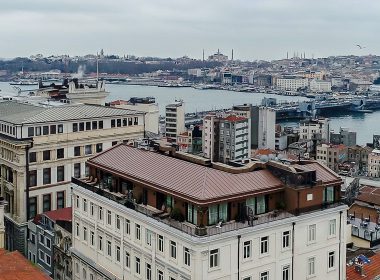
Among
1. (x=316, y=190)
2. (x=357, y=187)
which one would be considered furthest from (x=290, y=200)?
(x=357, y=187)

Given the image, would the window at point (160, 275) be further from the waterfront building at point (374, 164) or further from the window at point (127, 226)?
the waterfront building at point (374, 164)

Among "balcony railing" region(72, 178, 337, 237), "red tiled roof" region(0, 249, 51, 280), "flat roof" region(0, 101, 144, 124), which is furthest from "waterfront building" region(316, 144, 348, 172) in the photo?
"red tiled roof" region(0, 249, 51, 280)

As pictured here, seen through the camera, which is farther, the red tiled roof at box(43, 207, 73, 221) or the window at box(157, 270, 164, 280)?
the red tiled roof at box(43, 207, 73, 221)

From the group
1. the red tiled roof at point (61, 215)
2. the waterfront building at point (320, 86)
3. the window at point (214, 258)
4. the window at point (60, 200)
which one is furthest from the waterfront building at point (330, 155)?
the waterfront building at point (320, 86)

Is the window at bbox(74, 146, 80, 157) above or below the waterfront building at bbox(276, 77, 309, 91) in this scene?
below

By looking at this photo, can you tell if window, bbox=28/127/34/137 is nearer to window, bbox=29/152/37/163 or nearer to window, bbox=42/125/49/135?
window, bbox=42/125/49/135

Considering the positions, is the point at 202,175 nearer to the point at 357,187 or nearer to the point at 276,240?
the point at 276,240
